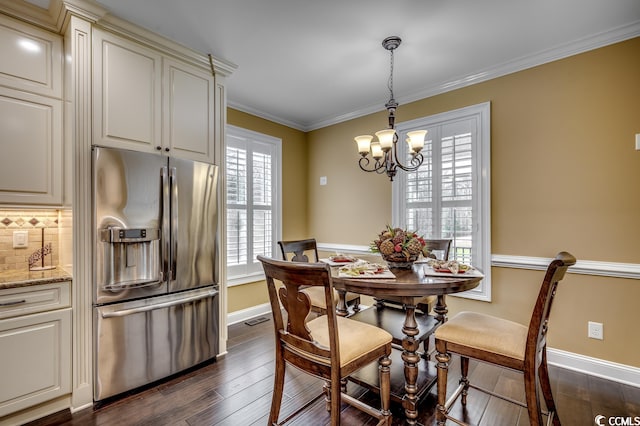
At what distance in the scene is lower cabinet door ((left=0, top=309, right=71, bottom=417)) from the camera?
5.67 ft

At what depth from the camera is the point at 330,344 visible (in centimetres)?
139

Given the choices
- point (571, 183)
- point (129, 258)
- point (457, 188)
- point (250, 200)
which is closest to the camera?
point (129, 258)

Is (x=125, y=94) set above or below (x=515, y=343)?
above

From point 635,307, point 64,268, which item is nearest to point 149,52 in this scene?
point 64,268

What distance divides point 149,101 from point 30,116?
2.39ft

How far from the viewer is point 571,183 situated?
8.05 ft

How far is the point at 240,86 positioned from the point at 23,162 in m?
2.01

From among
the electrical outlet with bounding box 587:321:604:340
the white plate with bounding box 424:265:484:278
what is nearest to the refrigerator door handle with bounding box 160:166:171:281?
the white plate with bounding box 424:265:484:278

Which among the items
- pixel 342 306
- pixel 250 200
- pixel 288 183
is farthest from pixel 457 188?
pixel 250 200

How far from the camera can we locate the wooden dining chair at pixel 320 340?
136 cm

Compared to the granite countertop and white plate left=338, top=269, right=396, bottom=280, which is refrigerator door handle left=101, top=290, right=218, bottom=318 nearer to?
the granite countertop

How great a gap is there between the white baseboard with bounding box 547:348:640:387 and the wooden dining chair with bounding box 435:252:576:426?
3.44ft
